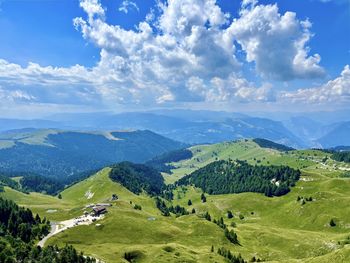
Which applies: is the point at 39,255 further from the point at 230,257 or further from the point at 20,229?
the point at 230,257

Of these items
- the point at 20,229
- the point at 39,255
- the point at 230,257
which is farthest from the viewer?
the point at 20,229

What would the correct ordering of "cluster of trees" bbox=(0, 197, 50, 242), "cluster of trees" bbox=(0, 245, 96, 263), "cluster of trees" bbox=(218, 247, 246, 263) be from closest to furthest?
"cluster of trees" bbox=(0, 245, 96, 263)
"cluster of trees" bbox=(218, 247, 246, 263)
"cluster of trees" bbox=(0, 197, 50, 242)

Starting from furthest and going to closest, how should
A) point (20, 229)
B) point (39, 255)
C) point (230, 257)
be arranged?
point (20, 229), point (230, 257), point (39, 255)

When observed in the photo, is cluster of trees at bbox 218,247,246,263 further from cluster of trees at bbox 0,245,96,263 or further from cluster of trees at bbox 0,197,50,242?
cluster of trees at bbox 0,197,50,242

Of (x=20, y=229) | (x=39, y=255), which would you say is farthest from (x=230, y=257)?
(x=20, y=229)

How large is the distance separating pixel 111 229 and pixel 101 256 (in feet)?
156

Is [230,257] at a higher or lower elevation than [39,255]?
lower

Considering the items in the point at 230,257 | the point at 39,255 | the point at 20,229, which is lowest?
the point at 230,257

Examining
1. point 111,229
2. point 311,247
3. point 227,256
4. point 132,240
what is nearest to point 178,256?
point 227,256

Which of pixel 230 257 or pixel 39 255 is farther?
pixel 230 257

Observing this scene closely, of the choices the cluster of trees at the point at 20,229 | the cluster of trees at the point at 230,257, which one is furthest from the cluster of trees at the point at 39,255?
the cluster of trees at the point at 230,257

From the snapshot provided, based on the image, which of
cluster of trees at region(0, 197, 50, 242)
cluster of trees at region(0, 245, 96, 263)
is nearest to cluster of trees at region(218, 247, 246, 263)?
cluster of trees at region(0, 245, 96, 263)

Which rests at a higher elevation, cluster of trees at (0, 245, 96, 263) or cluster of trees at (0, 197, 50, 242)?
cluster of trees at (0, 245, 96, 263)

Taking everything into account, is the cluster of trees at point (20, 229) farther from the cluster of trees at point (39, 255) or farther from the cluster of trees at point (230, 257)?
the cluster of trees at point (230, 257)
